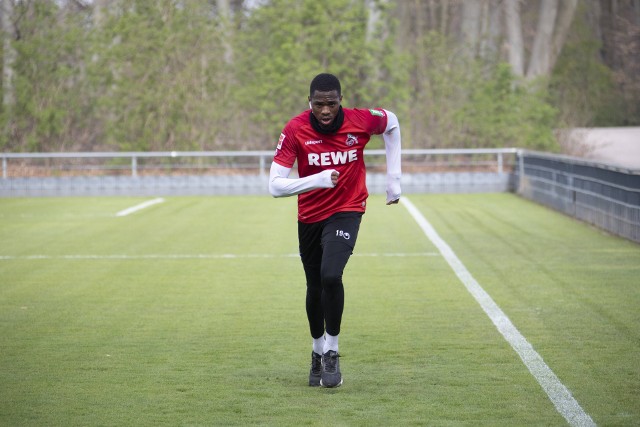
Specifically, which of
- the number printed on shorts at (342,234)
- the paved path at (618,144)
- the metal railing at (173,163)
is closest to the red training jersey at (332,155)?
the number printed on shorts at (342,234)

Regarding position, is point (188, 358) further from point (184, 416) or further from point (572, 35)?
point (572, 35)

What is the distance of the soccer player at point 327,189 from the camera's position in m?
7.95

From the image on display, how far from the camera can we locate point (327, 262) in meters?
8.08

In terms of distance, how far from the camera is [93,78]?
35188 millimetres

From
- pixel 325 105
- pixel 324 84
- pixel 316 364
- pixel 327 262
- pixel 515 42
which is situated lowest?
pixel 316 364

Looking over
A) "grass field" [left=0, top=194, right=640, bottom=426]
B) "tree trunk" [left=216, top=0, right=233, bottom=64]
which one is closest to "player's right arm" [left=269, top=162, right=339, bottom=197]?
"grass field" [left=0, top=194, right=640, bottom=426]

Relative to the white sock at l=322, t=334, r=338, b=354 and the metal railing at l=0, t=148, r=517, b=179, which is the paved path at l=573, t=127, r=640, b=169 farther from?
the white sock at l=322, t=334, r=338, b=354

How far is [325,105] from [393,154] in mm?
774

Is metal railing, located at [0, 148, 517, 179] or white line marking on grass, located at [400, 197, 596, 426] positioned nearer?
white line marking on grass, located at [400, 197, 596, 426]

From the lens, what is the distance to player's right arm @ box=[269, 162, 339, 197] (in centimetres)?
772

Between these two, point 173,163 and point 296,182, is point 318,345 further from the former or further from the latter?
point 173,163

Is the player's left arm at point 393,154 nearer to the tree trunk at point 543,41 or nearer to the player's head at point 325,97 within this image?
the player's head at point 325,97

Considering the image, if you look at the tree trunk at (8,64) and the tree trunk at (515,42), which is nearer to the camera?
the tree trunk at (8,64)

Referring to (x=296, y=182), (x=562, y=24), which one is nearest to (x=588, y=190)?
(x=296, y=182)
